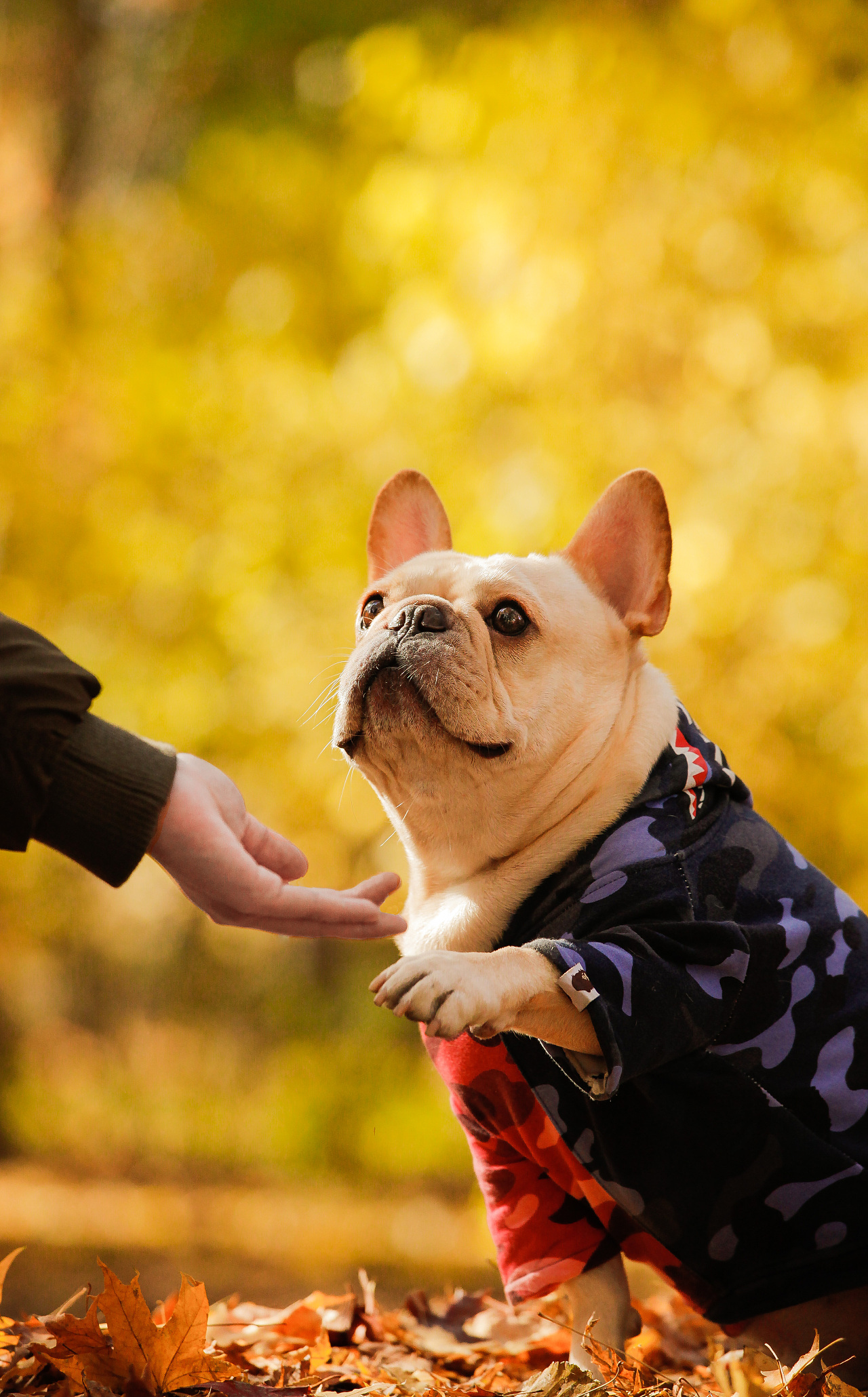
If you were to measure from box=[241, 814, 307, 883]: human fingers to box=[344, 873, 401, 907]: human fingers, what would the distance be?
11 cm

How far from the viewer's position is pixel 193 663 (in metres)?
5.46

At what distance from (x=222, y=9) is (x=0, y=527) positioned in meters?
3.06

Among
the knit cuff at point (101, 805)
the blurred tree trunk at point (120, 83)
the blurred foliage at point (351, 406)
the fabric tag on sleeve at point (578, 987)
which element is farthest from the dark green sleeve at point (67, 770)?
the blurred tree trunk at point (120, 83)

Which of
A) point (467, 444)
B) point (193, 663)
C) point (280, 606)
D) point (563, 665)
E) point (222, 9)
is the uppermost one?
point (222, 9)

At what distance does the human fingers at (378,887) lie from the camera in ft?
6.65

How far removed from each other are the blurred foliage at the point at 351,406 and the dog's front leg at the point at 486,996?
3.36 metres

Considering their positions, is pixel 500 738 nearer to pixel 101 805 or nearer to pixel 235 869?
pixel 235 869

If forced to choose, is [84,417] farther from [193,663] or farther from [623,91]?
[623,91]

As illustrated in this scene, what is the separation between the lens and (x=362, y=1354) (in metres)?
2.55

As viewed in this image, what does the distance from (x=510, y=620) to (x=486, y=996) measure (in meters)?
0.90

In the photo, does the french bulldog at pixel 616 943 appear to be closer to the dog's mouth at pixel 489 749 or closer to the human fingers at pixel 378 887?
the dog's mouth at pixel 489 749

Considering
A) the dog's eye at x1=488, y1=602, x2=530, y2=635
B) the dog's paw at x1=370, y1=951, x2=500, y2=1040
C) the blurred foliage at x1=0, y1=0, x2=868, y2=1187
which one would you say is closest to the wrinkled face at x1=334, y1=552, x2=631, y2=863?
the dog's eye at x1=488, y1=602, x2=530, y2=635

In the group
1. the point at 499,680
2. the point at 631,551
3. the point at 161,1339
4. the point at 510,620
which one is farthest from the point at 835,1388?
the point at 631,551

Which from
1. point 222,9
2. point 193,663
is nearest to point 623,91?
point 222,9
